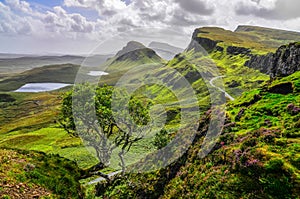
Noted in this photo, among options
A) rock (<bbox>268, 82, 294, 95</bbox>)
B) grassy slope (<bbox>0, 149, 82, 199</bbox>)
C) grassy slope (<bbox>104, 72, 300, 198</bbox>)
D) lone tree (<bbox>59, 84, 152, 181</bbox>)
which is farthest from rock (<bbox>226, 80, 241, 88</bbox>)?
grassy slope (<bbox>0, 149, 82, 199</bbox>)

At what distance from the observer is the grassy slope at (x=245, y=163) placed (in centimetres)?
2008

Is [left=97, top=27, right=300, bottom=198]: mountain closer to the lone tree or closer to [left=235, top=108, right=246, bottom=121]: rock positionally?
[left=235, top=108, right=246, bottom=121]: rock

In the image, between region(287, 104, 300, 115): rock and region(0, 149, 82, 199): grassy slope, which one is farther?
region(287, 104, 300, 115): rock

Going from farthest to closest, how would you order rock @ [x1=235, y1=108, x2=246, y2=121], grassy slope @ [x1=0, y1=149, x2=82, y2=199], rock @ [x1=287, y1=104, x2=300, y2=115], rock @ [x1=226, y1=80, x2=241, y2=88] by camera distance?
rock @ [x1=226, y1=80, x2=241, y2=88], rock @ [x1=235, y1=108, x2=246, y2=121], rock @ [x1=287, y1=104, x2=300, y2=115], grassy slope @ [x1=0, y1=149, x2=82, y2=199]

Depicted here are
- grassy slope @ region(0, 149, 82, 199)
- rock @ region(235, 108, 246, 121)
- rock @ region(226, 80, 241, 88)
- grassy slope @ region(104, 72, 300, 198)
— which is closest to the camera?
grassy slope @ region(0, 149, 82, 199)

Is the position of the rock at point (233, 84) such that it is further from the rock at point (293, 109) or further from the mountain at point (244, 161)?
the rock at point (293, 109)

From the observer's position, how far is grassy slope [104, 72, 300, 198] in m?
20.1

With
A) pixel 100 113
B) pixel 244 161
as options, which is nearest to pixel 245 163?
pixel 244 161

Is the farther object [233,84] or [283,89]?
[233,84]

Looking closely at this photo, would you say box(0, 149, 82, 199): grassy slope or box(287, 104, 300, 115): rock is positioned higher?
box(287, 104, 300, 115): rock

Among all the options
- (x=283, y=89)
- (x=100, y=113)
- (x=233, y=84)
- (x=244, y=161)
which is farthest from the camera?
(x=233, y=84)

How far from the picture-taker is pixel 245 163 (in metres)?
22.3

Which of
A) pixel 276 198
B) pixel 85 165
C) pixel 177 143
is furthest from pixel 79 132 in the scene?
pixel 85 165

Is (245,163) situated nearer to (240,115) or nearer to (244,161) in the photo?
(244,161)
